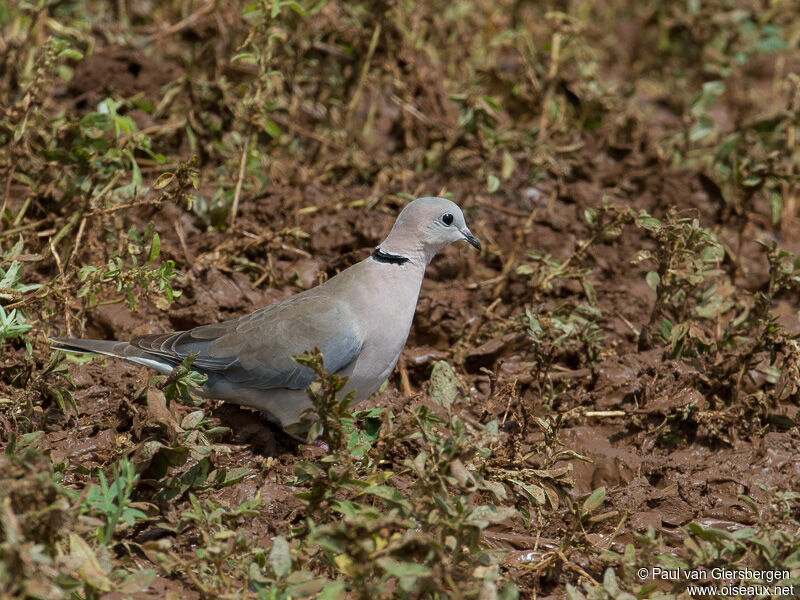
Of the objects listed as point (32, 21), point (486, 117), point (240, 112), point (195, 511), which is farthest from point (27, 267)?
point (486, 117)

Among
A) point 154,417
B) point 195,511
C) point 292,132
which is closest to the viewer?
point 195,511

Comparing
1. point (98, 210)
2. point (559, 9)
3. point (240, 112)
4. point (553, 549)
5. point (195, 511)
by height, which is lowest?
point (553, 549)

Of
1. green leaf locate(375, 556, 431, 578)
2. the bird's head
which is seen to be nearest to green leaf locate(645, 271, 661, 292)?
the bird's head

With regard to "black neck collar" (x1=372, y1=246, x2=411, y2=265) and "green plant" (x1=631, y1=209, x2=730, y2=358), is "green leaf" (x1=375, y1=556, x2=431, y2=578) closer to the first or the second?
"black neck collar" (x1=372, y1=246, x2=411, y2=265)

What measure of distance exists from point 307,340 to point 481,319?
4.27 ft

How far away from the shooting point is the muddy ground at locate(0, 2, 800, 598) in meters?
3.71

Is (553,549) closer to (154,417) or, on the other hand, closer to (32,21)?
(154,417)

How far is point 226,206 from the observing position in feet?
16.9

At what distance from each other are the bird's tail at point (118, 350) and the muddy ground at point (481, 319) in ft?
0.24

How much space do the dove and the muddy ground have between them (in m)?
0.17

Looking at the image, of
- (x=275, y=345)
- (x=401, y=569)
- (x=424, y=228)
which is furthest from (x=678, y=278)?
(x=401, y=569)

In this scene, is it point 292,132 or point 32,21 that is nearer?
point 32,21

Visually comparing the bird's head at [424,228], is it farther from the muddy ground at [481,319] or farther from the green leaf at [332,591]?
the green leaf at [332,591]

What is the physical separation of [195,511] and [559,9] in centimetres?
552
